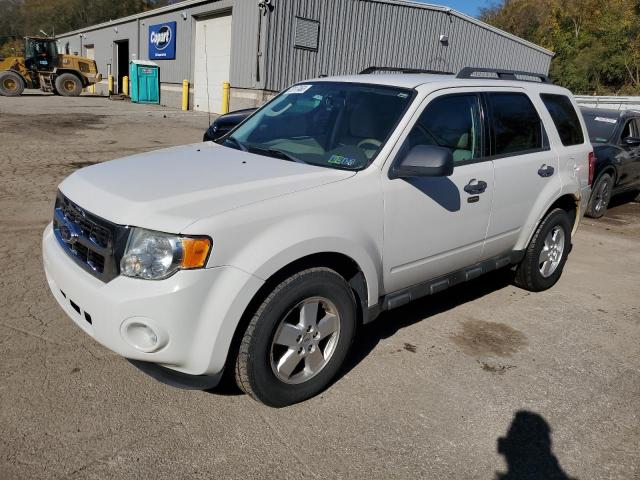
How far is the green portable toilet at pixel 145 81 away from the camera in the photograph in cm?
2659

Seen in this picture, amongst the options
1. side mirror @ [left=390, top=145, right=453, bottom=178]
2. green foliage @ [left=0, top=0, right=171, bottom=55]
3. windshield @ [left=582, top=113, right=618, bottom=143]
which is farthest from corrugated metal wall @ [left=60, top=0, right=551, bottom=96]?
green foliage @ [left=0, top=0, right=171, bottom=55]

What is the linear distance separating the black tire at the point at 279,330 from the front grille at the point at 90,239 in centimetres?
74

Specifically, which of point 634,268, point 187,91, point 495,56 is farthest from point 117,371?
point 495,56

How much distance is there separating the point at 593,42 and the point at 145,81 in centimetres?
4090

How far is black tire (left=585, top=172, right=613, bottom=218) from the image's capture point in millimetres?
8391

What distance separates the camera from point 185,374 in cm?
271

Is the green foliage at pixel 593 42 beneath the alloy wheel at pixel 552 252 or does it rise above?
above

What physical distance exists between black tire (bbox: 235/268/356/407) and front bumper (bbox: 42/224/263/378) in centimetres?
15

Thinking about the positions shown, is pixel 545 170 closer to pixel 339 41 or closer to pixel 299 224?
pixel 299 224

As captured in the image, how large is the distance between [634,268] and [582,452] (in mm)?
4071

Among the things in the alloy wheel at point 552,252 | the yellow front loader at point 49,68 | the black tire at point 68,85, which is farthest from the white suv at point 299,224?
the yellow front loader at point 49,68

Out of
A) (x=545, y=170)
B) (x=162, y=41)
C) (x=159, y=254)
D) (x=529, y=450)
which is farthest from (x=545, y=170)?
(x=162, y=41)

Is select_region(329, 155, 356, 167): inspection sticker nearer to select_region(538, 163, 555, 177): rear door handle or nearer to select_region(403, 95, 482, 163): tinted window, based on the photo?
select_region(403, 95, 482, 163): tinted window

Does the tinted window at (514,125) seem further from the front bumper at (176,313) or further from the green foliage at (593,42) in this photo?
the green foliage at (593,42)
